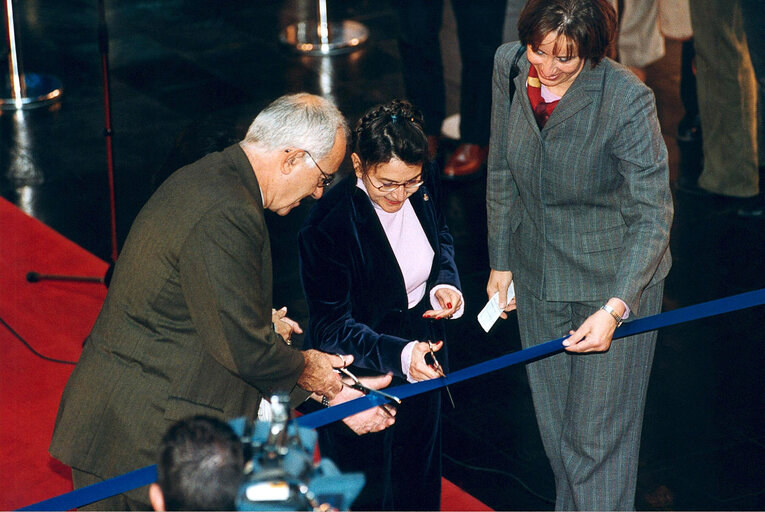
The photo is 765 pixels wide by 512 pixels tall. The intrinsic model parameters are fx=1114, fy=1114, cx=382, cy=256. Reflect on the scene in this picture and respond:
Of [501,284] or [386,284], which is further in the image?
[501,284]

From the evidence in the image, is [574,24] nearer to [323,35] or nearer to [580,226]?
[580,226]

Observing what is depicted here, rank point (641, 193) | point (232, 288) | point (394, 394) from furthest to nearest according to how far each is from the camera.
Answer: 1. point (394, 394)
2. point (641, 193)
3. point (232, 288)

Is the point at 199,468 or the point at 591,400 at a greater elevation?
the point at 199,468

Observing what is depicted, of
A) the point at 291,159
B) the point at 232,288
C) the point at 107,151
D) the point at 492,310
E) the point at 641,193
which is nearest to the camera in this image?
the point at 232,288

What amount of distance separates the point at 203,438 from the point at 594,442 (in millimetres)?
1895

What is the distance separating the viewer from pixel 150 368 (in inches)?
107

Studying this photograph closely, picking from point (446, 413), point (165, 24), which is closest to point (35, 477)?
point (446, 413)

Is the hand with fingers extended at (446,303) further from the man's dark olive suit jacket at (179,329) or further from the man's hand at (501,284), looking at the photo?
the man's dark olive suit jacket at (179,329)

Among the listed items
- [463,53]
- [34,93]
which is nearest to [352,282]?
[463,53]

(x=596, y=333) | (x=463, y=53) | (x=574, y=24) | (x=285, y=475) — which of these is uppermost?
(x=574, y=24)

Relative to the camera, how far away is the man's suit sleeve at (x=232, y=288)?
2590mm

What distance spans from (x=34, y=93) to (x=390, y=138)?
539 cm

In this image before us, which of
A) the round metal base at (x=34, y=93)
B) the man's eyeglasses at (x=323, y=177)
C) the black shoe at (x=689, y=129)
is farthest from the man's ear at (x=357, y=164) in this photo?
the round metal base at (x=34, y=93)

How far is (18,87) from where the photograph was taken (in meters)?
7.77
